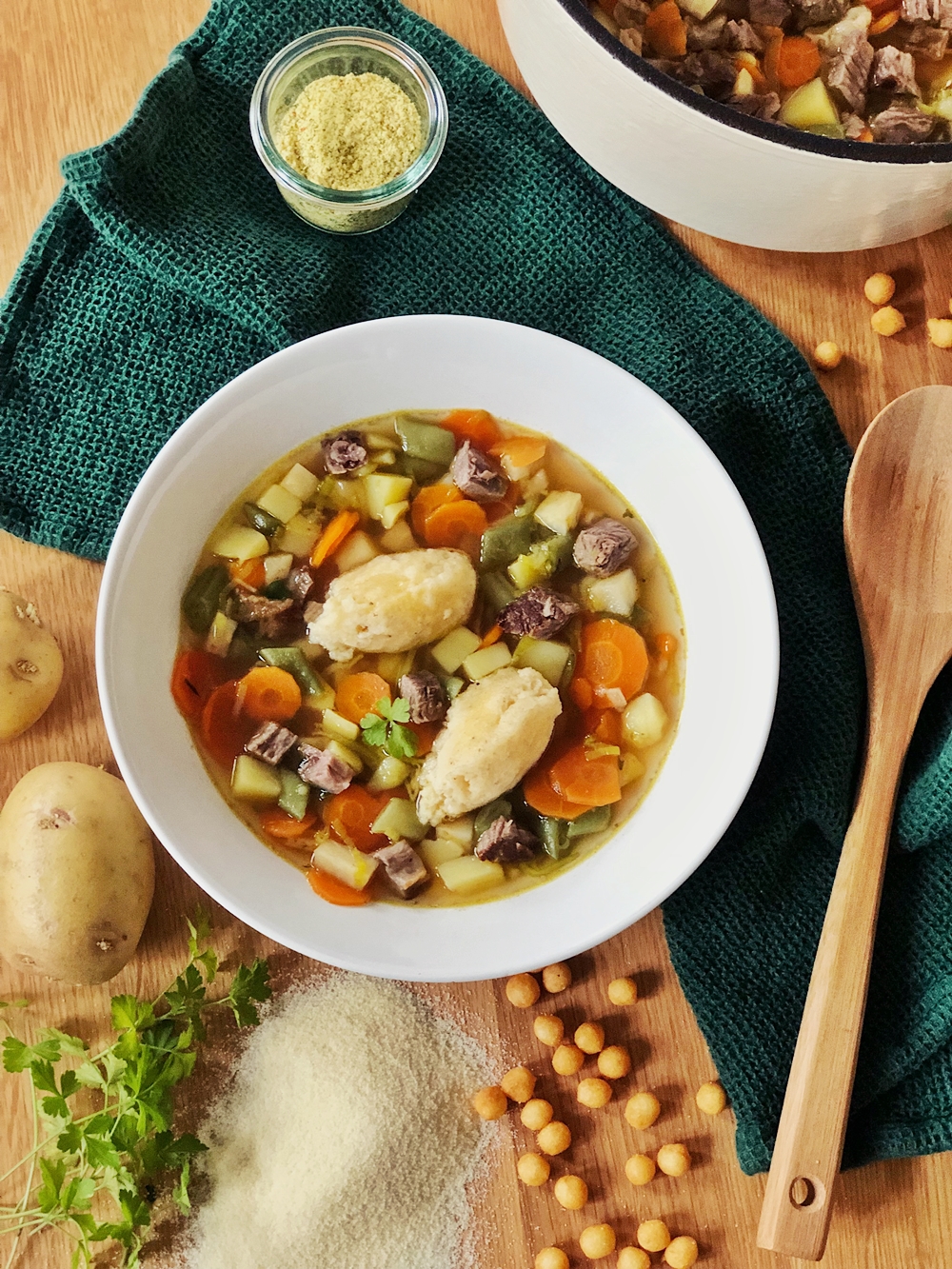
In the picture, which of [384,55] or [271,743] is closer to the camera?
[271,743]

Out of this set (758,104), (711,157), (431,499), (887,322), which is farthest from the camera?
(887,322)

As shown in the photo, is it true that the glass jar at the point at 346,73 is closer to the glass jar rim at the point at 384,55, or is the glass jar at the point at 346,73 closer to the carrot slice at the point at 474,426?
the glass jar rim at the point at 384,55

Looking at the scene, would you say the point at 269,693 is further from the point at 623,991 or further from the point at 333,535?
the point at 623,991

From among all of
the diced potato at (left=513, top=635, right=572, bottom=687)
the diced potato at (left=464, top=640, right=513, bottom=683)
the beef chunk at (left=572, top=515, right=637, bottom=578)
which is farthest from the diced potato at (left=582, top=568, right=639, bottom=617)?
the diced potato at (left=464, top=640, right=513, bottom=683)

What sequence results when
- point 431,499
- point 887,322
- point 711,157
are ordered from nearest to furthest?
point 711,157 → point 431,499 → point 887,322

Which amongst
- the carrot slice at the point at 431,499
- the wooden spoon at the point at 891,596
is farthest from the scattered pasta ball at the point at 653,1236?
the carrot slice at the point at 431,499

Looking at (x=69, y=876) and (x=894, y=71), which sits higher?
(x=894, y=71)

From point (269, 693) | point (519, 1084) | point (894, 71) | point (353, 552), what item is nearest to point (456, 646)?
point (353, 552)
